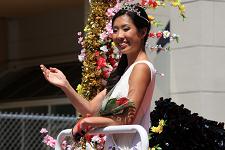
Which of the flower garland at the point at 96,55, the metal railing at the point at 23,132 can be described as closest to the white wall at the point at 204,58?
the metal railing at the point at 23,132

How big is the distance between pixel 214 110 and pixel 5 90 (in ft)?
30.8

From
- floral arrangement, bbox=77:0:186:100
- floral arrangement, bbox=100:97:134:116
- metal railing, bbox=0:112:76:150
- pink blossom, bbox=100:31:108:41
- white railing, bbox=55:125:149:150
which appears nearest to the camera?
white railing, bbox=55:125:149:150

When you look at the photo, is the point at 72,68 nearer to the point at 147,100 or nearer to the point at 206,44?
the point at 206,44

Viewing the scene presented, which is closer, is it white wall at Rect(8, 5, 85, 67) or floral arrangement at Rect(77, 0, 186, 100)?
floral arrangement at Rect(77, 0, 186, 100)

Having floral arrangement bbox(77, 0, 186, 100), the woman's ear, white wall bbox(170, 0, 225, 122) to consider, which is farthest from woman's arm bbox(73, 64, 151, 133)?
white wall bbox(170, 0, 225, 122)

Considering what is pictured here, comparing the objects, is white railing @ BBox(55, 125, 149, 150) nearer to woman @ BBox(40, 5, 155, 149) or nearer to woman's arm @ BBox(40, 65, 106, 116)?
woman @ BBox(40, 5, 155, 149)

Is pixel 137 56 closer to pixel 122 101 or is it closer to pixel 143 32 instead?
pixel 143 32

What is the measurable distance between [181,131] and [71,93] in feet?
5.89

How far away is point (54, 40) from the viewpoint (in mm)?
18500

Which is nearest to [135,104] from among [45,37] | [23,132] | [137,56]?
[137,56]

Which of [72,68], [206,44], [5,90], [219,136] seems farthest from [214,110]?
[5,90]

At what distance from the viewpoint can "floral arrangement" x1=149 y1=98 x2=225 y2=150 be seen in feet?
18.5

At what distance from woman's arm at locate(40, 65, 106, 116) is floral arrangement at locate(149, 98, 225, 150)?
1189mm

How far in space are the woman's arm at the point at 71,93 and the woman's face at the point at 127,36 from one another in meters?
0.38
